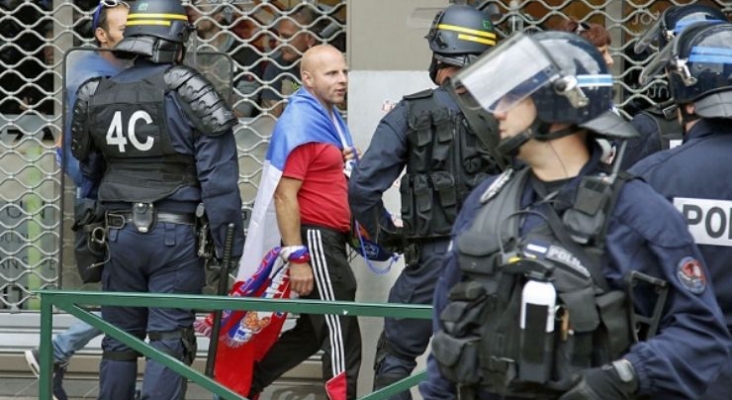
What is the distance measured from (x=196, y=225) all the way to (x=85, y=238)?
1.70ft

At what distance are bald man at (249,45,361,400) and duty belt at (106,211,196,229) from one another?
44 centimetres

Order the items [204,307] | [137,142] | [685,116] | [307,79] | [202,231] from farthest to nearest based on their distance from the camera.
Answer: [307,79] → [202,231] → [137,142] → [204,307] → [685,116]

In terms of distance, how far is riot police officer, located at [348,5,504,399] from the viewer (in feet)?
18.6

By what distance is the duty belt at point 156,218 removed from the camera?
232 inches

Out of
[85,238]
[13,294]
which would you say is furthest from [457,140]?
[13,294]

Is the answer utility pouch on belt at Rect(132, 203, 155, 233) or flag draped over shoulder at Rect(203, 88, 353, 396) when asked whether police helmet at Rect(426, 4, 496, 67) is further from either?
utility pouch on belt at Rect(132, 203, 155, 233)

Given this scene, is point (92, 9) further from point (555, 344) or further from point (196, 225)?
point (555, 344)

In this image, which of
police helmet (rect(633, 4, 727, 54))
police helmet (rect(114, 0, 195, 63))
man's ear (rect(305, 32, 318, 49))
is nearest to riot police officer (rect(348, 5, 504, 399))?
police helmet (rect(633, 4, 727, 54))

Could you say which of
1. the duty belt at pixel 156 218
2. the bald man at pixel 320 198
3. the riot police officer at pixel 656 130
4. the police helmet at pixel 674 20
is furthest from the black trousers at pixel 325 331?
the police helmet at pixel 674 20

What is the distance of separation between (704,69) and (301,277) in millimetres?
2558

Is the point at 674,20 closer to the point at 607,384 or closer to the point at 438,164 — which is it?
the point at 438,164

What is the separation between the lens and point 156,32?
5.86 meters

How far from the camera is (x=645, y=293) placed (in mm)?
3242

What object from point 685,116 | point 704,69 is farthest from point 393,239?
point 704,69
